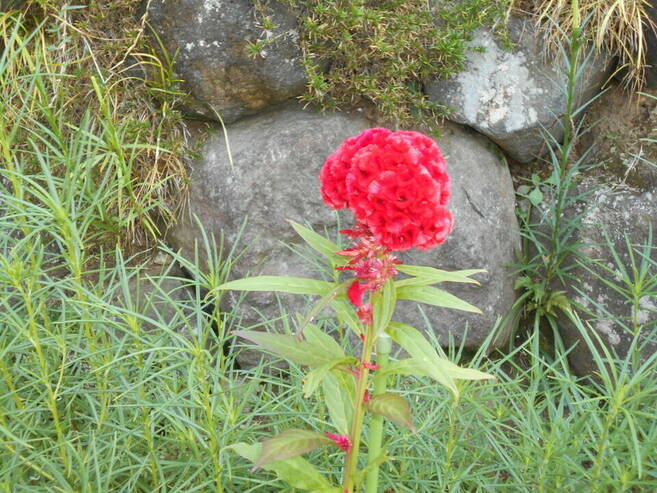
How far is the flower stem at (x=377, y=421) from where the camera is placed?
4.00 feet

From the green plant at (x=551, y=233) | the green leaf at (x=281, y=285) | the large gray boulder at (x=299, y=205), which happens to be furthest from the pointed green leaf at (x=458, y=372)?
the green plant at (x=551, y=233)

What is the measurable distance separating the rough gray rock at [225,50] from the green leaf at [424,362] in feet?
5.66

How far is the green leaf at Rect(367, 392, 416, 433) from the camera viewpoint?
3.64 ft

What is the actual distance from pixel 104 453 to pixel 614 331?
2055 mm

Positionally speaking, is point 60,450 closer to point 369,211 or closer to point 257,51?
point 369,211

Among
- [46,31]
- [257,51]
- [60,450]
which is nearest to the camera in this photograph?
[60,450]

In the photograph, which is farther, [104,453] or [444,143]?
[444,143]

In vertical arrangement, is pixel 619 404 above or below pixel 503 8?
below

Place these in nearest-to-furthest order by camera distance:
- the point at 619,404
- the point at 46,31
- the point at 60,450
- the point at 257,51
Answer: the point at 619,404
the point at 60,450
the point at 257,51
the point at 46,31

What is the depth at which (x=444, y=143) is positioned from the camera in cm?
286

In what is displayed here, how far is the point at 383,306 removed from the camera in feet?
3.65

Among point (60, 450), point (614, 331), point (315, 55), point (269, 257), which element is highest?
point (315, 55)

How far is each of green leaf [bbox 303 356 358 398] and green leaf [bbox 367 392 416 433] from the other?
78 mm

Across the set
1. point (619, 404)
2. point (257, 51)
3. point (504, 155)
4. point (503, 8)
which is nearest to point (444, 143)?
point (504, 155)
